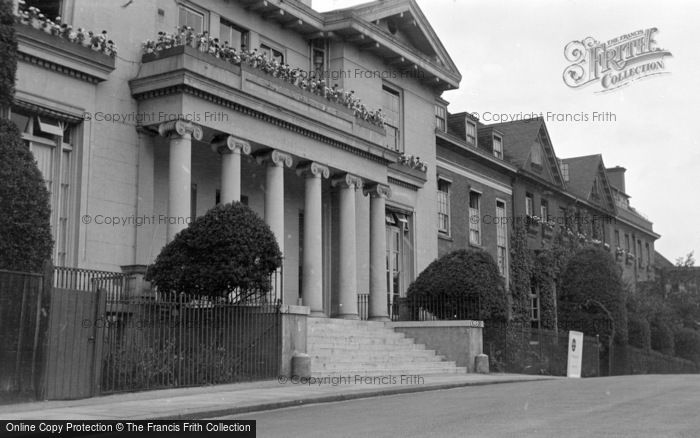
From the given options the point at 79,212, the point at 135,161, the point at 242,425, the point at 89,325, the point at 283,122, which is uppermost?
the point at 283,122

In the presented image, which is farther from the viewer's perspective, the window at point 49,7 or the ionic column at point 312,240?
the ionic column at point 312,240

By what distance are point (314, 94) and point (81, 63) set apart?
23.9 feet

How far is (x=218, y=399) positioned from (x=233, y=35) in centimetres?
1400

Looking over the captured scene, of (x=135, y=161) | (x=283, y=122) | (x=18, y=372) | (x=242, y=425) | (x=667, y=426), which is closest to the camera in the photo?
(x=667, y=426)

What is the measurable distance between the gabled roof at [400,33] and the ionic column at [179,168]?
946cm

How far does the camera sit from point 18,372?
1293 centimetres

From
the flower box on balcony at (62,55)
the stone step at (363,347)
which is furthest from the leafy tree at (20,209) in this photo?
the stone step at (363,347)

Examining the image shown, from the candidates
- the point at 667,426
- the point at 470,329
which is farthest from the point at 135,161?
the point at 667,426

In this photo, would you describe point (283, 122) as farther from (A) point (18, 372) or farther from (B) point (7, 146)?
(A) point (18, 372)

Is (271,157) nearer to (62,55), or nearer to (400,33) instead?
(62,55)

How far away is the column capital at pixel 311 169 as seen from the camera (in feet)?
78.5

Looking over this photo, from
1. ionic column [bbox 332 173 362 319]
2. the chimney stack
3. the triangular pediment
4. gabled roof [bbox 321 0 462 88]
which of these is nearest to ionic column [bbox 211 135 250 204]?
ionic column [bbox 332 173 362 319]

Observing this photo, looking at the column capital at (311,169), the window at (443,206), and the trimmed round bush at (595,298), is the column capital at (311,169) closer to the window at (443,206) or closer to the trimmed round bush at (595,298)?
the window at (443,206)

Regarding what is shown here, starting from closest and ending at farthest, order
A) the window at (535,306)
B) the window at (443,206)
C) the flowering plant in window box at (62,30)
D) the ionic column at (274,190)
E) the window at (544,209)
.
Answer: the flowering plant in window box at (62,30) → the ionic column at (274,190) → the window at (443,206) → the window at (535,306) → the window at (544,209)
